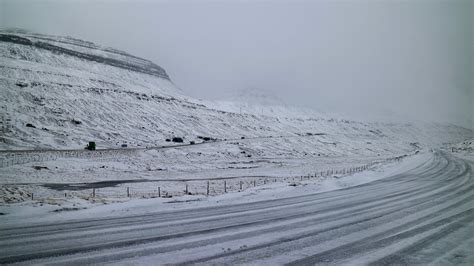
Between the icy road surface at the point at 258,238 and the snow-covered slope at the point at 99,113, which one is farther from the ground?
the snow-covered slope at the point at 99,113

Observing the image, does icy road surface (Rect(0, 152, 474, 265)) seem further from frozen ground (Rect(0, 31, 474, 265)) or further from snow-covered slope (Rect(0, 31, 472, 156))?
snow-covered slope (Rect(0, 31, 472, 156))

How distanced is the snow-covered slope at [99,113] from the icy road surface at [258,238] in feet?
192

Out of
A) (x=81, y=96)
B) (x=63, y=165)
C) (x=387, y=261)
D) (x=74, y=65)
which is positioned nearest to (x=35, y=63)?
(x=74, y=65)

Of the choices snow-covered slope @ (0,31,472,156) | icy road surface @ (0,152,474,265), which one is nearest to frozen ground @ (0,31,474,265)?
icy road surface @ (0,152,474,265)

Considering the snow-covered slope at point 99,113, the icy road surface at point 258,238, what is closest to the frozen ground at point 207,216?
the icy road surface at point 258,238

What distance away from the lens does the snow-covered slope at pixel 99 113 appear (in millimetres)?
80938

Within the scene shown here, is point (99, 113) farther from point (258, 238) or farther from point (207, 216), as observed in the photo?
point (258, 238)

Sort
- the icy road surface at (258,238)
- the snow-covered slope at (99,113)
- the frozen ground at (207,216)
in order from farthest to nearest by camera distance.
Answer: the snow-covered slope at (99,113) → the frozen ground at (207,216) → the icy road surface at (258,238)

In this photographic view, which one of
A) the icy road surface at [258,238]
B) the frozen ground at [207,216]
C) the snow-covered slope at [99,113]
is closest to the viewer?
the icy road surface at [258,238]

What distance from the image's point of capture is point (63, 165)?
47.3 meters

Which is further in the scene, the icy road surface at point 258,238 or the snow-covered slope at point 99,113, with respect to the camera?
the snow-covered slope at point 99,113

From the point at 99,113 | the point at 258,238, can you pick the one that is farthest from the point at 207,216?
the point at 99,113

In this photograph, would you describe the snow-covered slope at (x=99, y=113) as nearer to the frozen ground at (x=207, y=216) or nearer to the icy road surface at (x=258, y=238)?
the frozen ground at (x=207, y=216)

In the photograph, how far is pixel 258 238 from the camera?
981 centimetres
